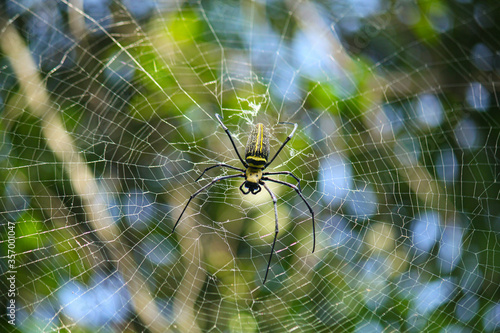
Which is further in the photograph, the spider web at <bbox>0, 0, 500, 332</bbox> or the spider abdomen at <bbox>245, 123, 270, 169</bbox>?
the spider web at <bbox>0, 0, 500, 332</bbox>

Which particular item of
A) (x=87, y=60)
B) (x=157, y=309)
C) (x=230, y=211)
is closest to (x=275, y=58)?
(x=230, y=211)

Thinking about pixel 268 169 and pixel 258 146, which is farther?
pixel 268 169

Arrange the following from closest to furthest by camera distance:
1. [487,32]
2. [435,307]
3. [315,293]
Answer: [487,32] < [435,307] < [315,293]

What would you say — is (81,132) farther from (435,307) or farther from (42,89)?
(435,307)

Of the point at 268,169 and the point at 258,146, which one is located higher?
the point at 258,146
